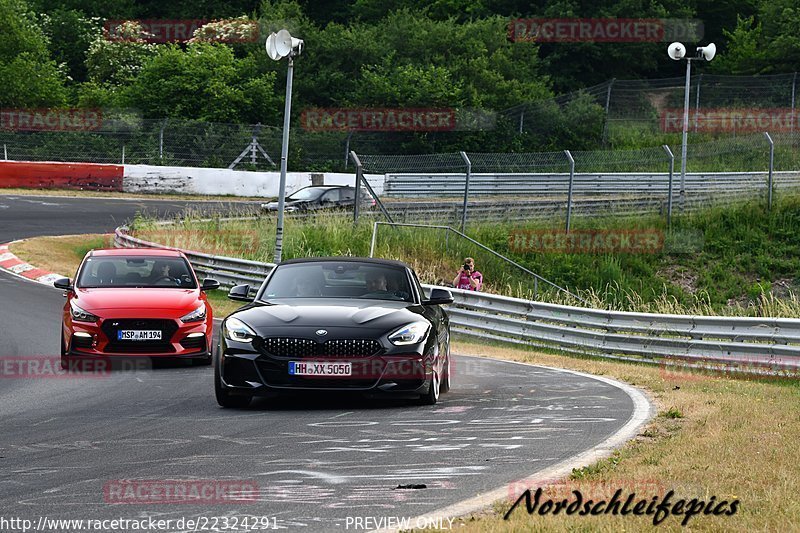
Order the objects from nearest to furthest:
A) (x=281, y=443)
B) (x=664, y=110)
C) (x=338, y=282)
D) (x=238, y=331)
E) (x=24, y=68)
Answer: (x=281, y=443) → (x=238, y=331) → (x=338, y=282) → (x=24, y=68) → (x=664, y=110)

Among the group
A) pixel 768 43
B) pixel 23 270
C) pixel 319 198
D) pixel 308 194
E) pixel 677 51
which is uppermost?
pixel 768 43

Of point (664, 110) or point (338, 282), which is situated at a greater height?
point (664, 110)

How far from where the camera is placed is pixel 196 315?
14898mm

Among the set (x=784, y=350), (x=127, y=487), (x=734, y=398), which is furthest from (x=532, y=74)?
(x=127, y=487)

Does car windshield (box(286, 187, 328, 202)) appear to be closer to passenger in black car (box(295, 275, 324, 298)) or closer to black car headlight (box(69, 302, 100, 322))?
black car headlight (box(69, 302, 100, 322))

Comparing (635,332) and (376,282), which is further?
(635,332)

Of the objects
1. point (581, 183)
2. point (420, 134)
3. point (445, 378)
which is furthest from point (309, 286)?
point (420, 134)

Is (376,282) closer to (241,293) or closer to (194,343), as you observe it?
(241,293)

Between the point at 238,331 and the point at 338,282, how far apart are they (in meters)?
1.56

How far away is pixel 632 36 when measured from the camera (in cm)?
6169

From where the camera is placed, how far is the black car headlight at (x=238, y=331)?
436 inches

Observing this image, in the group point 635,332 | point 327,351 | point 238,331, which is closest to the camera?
point 327,351

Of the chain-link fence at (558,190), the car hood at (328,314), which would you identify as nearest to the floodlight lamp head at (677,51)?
the chain-link fence at (558,190)

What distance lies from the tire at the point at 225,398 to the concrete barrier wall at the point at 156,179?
3118cm
